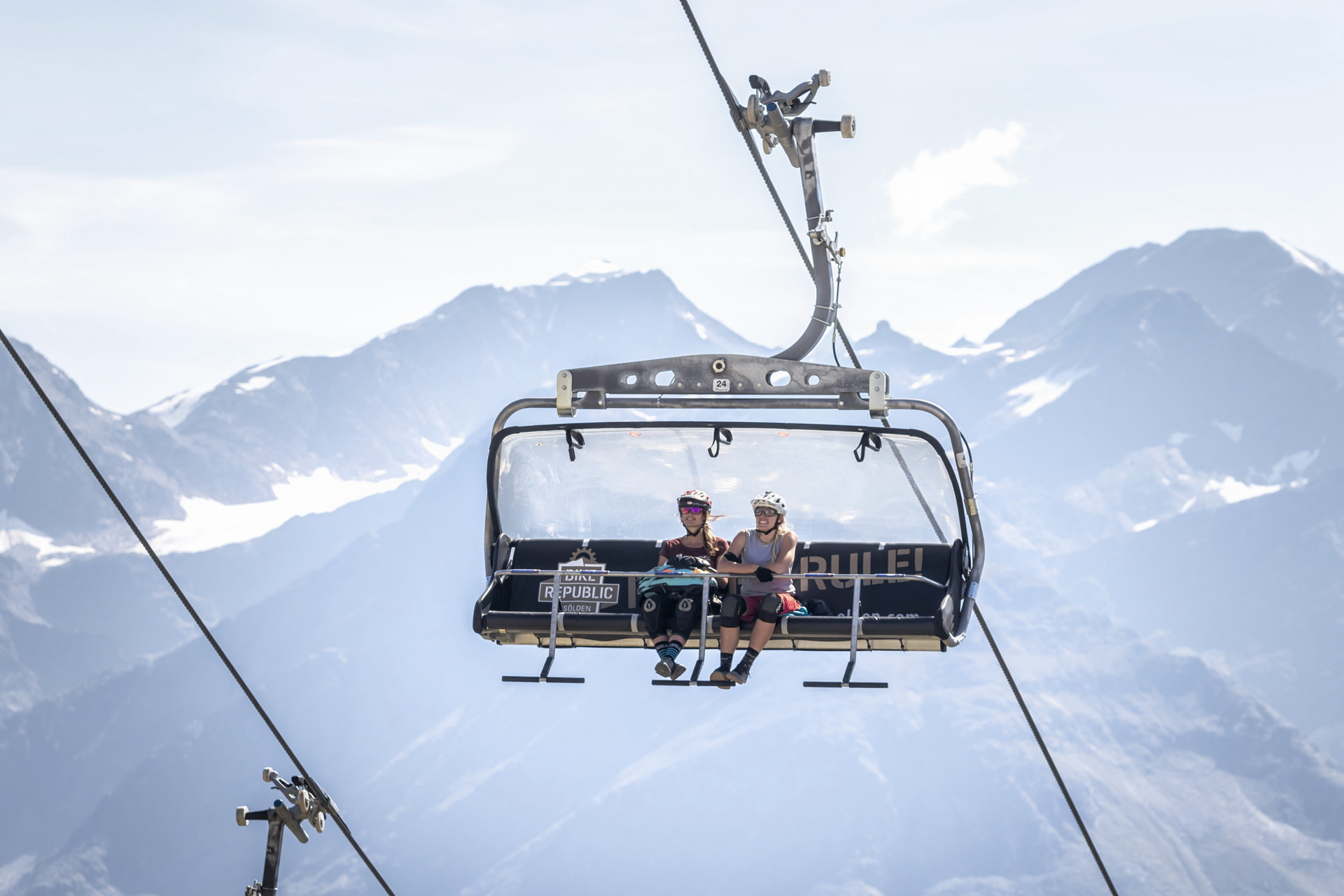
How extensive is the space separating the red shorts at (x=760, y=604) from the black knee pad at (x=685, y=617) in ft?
1.48

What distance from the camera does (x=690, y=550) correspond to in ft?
44.5

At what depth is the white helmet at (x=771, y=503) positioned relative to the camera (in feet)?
41.4

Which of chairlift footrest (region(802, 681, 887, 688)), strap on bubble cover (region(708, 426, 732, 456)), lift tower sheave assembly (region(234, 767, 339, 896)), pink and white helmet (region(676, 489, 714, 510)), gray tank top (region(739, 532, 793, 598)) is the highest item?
strap on bubble cover (region(708, 426, 732, 456))

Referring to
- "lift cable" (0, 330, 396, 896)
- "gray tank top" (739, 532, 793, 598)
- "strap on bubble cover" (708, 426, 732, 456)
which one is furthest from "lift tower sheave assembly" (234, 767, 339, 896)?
"strap on bubble cover" (708, 426, 732, 456)

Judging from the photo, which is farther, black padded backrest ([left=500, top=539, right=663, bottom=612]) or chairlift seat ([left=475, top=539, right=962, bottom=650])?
black padded backrest ([left=500, top=539, right=663, bottom=612])

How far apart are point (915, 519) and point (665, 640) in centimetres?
320

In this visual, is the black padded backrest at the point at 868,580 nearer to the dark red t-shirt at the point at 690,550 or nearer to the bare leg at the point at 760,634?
the dark red t-shirt at the point at 690,550

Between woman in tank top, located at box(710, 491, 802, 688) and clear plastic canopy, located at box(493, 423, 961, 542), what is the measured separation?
1.01 m

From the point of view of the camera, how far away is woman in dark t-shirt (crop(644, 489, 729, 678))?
12414mm

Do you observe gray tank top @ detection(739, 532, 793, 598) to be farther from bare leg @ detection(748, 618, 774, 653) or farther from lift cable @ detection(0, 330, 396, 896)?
lift cable @ detection(0, 330, 396, 896)

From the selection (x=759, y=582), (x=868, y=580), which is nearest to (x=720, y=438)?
(x=759, y=582)

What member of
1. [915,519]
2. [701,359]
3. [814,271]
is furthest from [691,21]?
[915,519]

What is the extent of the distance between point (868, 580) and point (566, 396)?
415cm

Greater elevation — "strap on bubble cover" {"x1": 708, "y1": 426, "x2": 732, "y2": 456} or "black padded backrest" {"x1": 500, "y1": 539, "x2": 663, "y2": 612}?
"strap on bubble cover" {"x1": 708, "y1": 426, "x2": 732, "y2": 456}
